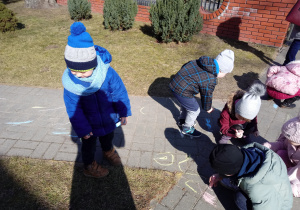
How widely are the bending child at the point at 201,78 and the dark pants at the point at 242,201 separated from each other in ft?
3.89

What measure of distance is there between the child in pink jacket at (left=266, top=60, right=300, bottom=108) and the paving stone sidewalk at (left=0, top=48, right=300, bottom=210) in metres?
0.19

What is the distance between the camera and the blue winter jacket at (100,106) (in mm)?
2195

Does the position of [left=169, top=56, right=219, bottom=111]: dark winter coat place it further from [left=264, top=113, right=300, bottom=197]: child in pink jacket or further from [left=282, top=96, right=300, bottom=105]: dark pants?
[left=282, top=96, right=300, bottom=105]: dark pants

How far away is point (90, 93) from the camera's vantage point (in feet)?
7.13

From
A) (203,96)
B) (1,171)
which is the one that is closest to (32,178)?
(1,171)

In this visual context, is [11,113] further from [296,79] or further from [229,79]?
[296,79]

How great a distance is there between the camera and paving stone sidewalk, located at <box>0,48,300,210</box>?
8.73 feet

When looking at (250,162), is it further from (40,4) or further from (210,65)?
(40,4)

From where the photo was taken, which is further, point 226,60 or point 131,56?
point 131,56

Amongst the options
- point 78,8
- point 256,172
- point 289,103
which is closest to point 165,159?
point 256,172

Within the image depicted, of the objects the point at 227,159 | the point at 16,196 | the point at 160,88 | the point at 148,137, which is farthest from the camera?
the point at 160,88

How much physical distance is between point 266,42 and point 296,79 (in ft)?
10.7

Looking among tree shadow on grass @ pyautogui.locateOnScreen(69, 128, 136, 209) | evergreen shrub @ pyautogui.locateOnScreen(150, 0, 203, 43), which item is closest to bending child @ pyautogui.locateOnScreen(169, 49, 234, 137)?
tree shadow on grass @ pyautogui.locateOnScreen(69, 128, 136, 209)

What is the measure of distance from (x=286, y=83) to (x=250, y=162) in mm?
2643
